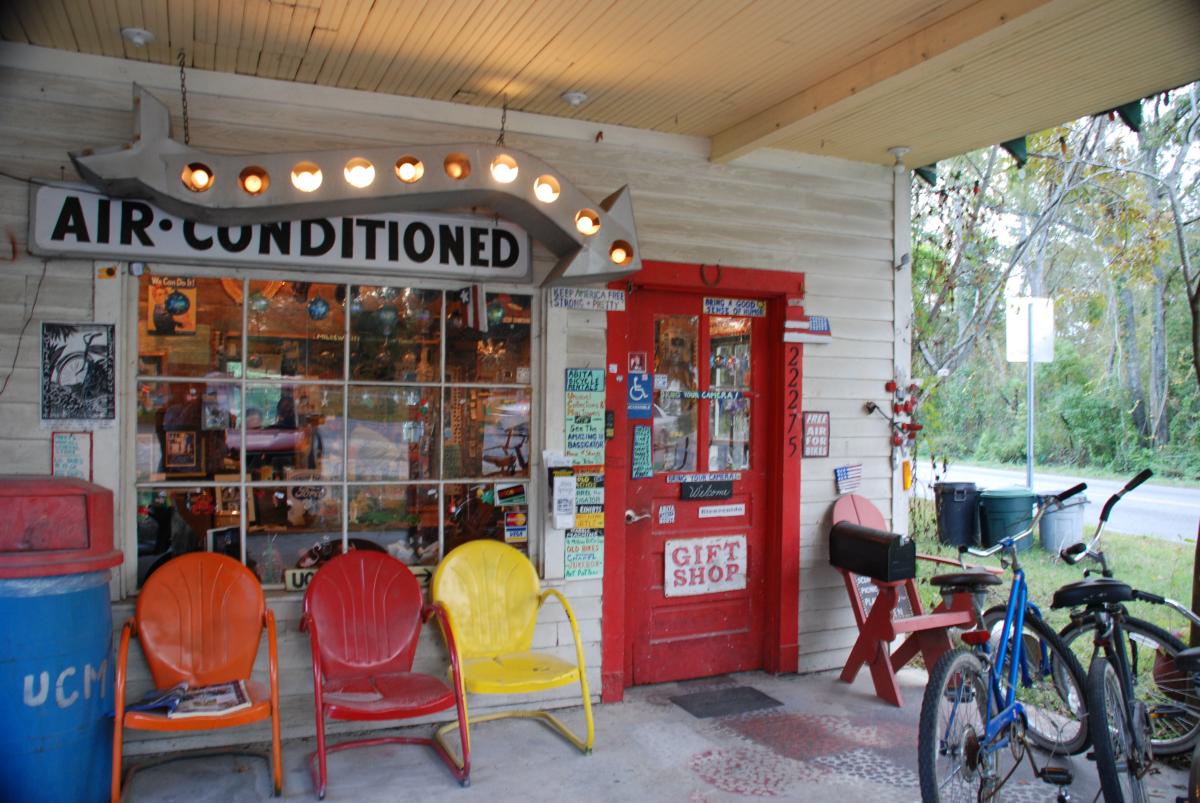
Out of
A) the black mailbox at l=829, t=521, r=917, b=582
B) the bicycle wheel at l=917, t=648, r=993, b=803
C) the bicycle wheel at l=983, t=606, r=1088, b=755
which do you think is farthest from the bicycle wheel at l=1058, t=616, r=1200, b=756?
the black mailbox at l=829, t=521, r=917, b=582

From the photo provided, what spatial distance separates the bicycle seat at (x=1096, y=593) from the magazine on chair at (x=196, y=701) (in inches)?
128

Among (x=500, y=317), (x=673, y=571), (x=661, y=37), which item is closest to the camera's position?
(x=661, y=37)

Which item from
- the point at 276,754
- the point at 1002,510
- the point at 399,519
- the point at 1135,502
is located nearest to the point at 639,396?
the point at 399,519

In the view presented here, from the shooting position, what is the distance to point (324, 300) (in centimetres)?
404

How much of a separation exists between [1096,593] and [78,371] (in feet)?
14.1

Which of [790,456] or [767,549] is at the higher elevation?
[790,456]

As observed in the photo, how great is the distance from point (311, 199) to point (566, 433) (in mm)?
1694

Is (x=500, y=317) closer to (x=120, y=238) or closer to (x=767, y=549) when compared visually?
(x=120, y=238)

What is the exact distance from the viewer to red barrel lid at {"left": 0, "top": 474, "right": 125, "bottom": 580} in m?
2.94

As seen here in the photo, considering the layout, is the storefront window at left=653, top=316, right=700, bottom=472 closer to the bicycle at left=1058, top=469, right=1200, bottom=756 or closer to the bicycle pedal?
the bicycle at left=1058, top=469, right=1200, bottom=756

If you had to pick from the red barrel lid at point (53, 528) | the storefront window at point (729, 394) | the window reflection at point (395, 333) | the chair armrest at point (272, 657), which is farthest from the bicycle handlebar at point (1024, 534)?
the red barrel lid at point (53, 528)

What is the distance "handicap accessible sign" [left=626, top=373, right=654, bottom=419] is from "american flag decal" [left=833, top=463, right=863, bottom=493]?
1332mm

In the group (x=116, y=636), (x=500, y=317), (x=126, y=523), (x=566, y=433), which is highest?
(x=500, y=317)

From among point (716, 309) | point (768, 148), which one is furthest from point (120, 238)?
point (768, 148)
